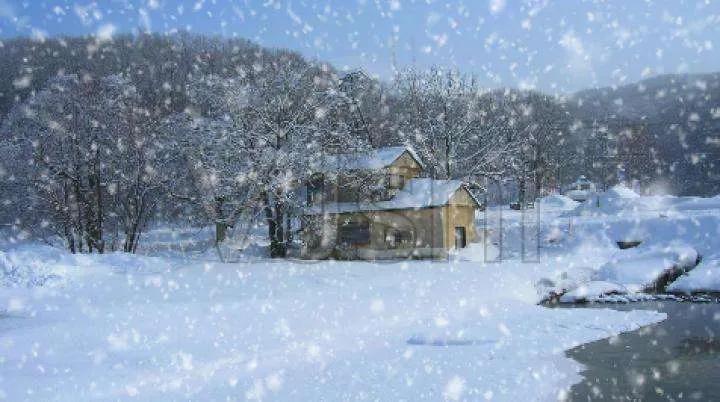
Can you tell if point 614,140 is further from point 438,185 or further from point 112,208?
point 112,208

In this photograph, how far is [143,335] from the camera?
14.3m

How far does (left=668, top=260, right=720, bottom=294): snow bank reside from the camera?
90.3 ft

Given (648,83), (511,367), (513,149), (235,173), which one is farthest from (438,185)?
(648,83)

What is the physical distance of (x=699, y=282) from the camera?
27.9m

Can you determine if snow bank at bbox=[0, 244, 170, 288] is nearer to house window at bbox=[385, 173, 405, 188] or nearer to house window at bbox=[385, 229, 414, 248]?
house window at bbox=[385, 229, 414, 248]

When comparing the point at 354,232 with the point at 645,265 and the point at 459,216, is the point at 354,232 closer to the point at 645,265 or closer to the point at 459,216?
the point at 459,216

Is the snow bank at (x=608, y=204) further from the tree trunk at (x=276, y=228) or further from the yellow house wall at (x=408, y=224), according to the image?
the tree trunk at (x=276, y=228)

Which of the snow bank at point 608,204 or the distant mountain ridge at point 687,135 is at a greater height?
the distant mountain ridge at point 687,135

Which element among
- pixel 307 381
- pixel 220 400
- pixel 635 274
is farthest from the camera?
pixel 635 274

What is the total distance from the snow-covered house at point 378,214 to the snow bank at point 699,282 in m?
12.4

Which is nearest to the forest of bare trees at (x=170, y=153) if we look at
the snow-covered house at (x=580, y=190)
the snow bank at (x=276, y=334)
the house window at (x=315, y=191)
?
the house window at (x=315, y=191)

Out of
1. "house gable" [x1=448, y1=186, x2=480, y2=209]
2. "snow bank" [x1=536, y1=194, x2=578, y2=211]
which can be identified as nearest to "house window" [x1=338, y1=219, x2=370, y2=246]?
"house gable" [x1=448, y1=186, x2=480, y2=209]

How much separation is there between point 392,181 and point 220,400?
89.7 feet

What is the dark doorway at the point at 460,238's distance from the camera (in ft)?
125
